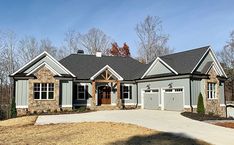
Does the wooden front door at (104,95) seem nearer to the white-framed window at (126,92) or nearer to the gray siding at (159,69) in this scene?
the white-framed window at (126,92)

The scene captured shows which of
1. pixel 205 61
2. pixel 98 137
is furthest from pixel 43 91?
pixel 205 61

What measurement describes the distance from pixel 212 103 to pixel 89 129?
1532 centimetres

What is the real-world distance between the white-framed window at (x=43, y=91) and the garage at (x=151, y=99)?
9.64m

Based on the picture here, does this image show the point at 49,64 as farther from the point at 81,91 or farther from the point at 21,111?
the point at 21,111

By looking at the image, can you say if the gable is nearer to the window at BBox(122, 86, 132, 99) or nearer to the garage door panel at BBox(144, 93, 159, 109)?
the garage door panel at BBox(144, 93, 159, 109)

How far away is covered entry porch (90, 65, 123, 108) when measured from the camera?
27625 millimetres

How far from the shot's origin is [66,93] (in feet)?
84.6

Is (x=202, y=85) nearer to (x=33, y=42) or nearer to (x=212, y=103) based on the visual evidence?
(x=212, y=103)

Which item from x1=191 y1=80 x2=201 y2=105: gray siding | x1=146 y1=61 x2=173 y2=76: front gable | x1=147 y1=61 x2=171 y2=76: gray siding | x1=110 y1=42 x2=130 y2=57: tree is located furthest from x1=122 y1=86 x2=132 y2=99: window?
x1=110 y1=42 x2=130 y2=57: tree

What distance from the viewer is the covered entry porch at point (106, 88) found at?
90.6ft

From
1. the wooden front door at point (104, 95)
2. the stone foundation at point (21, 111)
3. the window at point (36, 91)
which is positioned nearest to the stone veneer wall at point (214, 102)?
the wooden front door at point (104, 95)

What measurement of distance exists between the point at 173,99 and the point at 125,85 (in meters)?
6.87

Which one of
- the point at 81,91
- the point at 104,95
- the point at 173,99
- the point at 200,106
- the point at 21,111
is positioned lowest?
the point at 21,111

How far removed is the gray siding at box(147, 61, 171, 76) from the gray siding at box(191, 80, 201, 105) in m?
2.80
